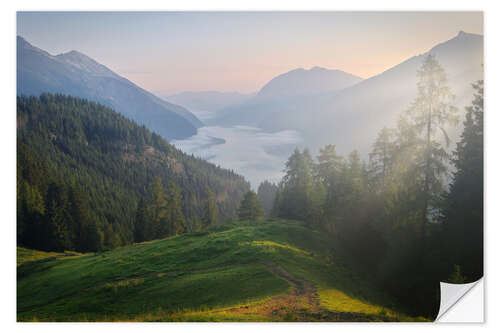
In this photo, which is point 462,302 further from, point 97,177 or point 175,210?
point 97,177

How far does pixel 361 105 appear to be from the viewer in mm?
16328

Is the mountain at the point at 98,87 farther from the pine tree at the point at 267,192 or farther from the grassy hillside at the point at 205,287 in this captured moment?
the grassy hillside at the point at 205,287

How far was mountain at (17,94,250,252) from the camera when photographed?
1450 centimetres

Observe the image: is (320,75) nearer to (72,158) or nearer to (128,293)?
(128,293)

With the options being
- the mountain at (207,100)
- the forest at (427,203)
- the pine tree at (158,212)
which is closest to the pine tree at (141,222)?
the pine tree at (158,212)

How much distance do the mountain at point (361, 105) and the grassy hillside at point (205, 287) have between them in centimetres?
772

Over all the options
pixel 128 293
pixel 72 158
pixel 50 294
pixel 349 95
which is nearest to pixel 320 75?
pixel 349 95

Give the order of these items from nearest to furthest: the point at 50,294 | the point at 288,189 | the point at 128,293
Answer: the point at 128,293 → the point at 50,294 → the point at 288,189

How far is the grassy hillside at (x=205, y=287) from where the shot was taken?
984 cm

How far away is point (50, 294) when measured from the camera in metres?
11.9

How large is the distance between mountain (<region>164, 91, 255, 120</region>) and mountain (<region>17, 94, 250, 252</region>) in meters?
3.57
